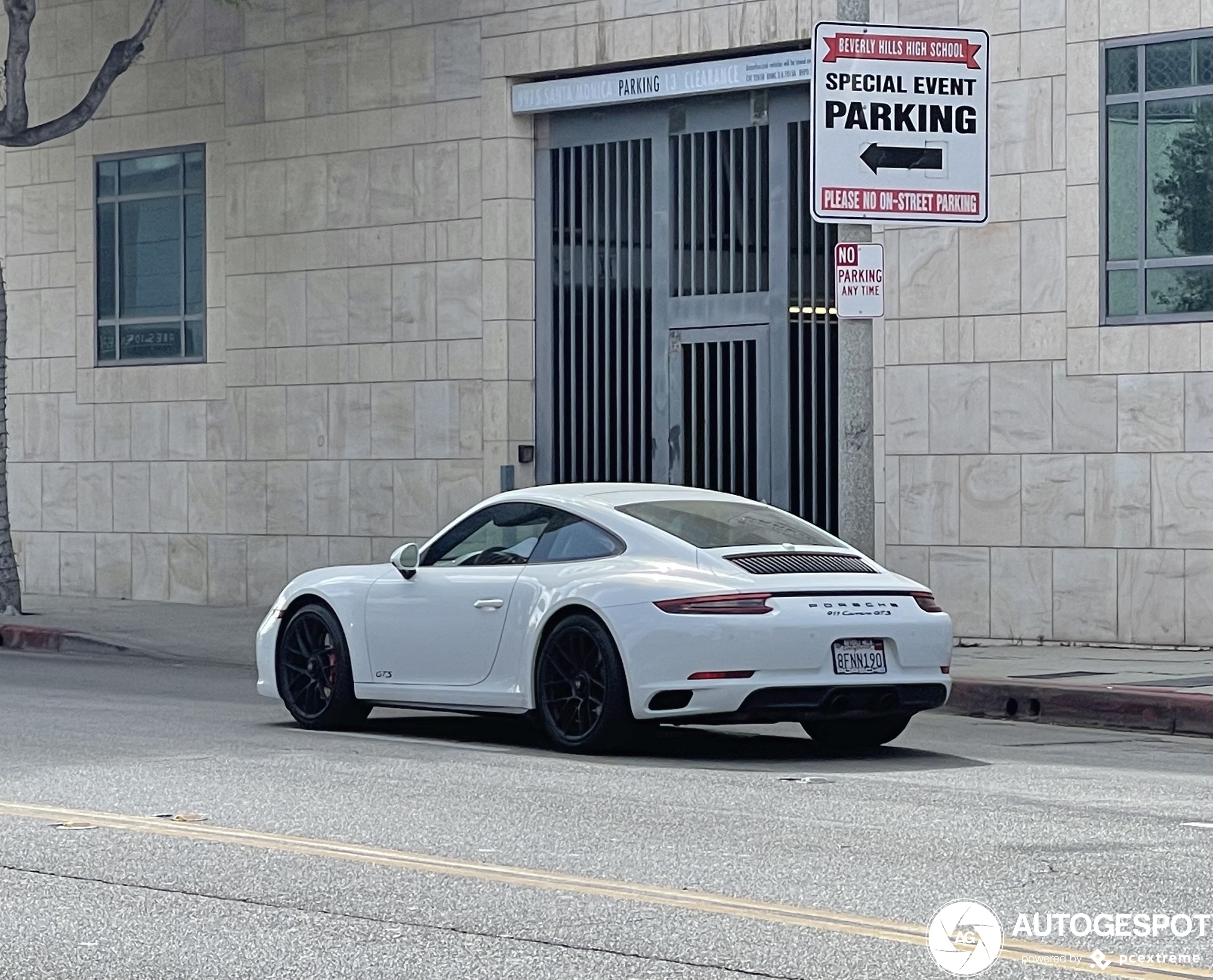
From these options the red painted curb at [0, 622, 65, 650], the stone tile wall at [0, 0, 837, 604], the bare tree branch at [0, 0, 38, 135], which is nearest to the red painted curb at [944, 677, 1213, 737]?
the stone tile wall at [0, 0, 837, 604]

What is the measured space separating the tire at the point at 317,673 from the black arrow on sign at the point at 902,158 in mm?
5329

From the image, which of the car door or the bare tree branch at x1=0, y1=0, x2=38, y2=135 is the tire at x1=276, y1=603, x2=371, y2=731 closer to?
the car door

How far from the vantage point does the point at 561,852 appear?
802cm

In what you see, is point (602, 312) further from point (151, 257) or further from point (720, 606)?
point (720, 606)

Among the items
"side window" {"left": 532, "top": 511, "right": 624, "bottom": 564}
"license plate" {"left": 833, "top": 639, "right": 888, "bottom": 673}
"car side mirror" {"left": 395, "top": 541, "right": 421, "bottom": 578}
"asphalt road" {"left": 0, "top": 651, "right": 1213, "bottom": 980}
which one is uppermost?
"side window" {"left": 532, "top": 511, "right": 624, "bottom": 564}

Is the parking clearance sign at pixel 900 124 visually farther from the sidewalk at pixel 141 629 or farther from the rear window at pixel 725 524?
the sidewalk at pixel 141 629

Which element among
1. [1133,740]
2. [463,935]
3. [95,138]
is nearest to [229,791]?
[463,935]

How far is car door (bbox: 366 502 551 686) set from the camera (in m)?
11.5

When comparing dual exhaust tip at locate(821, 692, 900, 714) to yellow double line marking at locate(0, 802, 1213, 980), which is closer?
yellow double line marking at locate(0, 802, 1213, 980)

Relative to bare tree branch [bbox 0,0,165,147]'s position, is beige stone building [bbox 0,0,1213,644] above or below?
below

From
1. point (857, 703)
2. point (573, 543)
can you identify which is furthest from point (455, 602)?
point (857, 703)

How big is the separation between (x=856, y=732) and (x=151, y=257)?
1454 centimetres

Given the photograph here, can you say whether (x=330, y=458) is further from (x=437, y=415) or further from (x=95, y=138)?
(x=95, y=138)

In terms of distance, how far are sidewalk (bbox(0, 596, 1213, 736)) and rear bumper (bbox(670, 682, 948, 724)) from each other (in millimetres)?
2955
